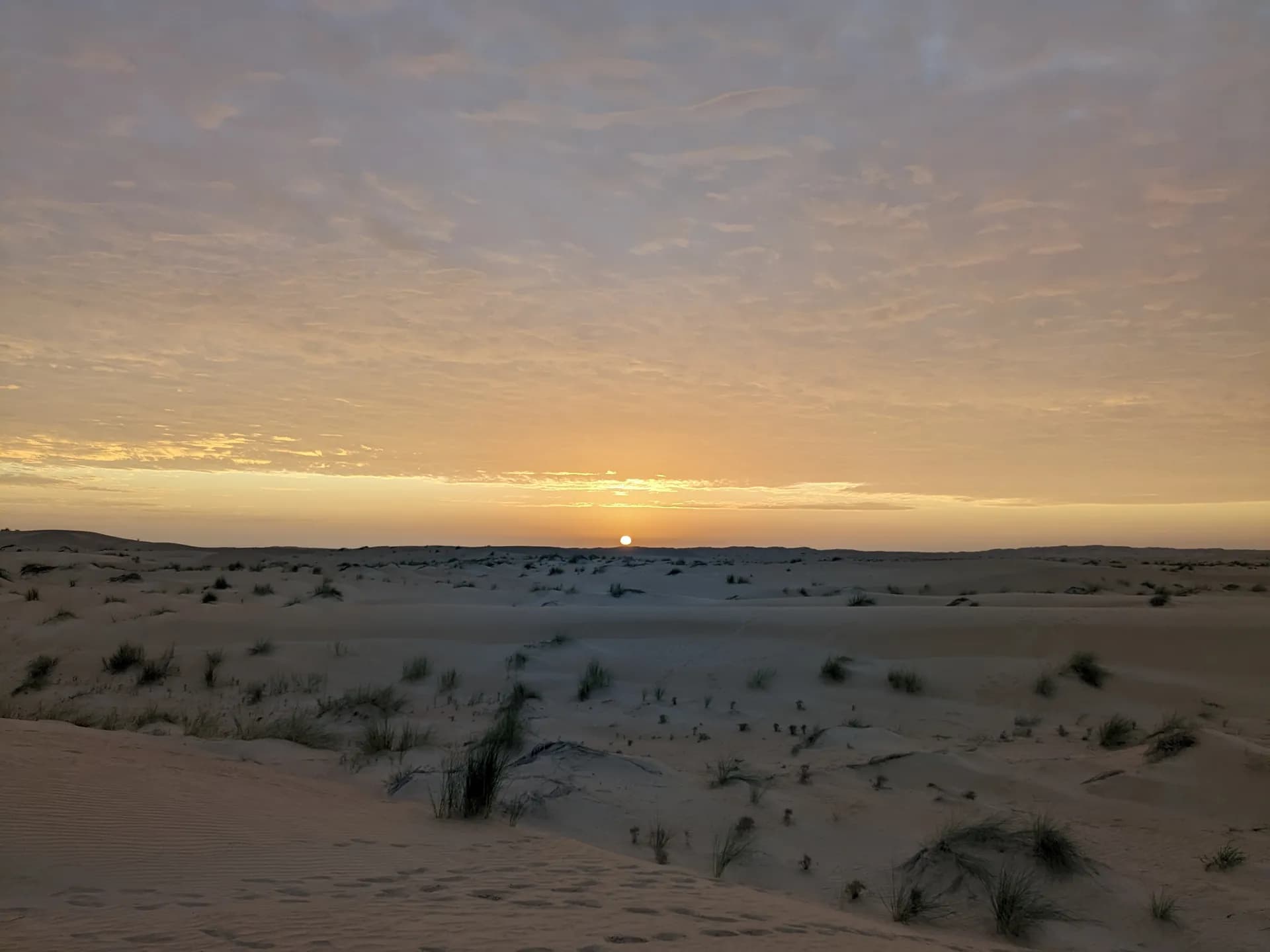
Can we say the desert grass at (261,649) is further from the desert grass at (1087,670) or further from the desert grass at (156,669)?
→ the desert grass at (1087,670)

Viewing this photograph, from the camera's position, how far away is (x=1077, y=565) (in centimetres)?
4400

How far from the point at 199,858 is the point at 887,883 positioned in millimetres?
4951

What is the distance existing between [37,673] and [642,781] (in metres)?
13.0

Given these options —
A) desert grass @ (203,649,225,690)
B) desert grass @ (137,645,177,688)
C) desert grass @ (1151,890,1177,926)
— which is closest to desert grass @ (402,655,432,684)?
desert grass @ (203,649,225,690)

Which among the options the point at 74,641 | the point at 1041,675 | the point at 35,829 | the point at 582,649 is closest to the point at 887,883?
the point at 35,829

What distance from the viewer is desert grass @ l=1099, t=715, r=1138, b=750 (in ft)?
36.6

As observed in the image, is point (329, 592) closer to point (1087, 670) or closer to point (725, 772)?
point (725, 772)

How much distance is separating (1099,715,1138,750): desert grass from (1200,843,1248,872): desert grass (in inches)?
162

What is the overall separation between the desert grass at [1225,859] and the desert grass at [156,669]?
51.8 feet

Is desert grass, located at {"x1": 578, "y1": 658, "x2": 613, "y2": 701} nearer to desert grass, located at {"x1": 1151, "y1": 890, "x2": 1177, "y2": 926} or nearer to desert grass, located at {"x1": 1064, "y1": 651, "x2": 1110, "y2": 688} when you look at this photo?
desert grass, located at {"x1": 1064, "y1": 651, "x2": 1110, "y2": 688}

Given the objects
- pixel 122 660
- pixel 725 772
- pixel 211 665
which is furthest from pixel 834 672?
pixel 122 660

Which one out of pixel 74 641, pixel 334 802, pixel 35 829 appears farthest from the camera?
pixel 74 641

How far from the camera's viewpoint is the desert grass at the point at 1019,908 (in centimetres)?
589

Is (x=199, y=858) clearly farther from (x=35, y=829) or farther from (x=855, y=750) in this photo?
(x=855, y=750)
